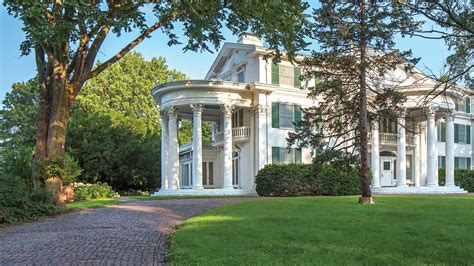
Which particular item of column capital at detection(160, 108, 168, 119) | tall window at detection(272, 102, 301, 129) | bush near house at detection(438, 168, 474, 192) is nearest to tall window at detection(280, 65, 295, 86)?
tall window at detection(272, 102, 301, 129)

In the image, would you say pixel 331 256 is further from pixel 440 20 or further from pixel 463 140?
pixel 463 140

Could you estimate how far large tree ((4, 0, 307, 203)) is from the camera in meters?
9.76

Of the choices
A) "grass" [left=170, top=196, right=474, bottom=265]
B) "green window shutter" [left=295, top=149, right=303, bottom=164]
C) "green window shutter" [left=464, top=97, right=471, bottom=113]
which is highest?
"green window shutter" [left=464, top=97, right=471, bottom=113]

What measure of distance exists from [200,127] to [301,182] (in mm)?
6569

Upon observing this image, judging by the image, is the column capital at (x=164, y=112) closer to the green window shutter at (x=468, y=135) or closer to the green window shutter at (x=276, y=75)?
the green window shutter at (x=276, y=75)

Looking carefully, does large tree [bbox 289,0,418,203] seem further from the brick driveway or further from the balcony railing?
the balcony railing

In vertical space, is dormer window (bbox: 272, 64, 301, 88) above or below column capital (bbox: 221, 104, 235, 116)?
above

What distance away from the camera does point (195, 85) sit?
26000mm

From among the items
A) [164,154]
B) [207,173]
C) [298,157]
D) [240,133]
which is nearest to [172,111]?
[164,154]

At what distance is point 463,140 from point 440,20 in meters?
34.5

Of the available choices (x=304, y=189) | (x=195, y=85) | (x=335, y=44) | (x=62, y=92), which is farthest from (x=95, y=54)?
(x=304, y=189)

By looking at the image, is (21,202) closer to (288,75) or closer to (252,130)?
(252,130)

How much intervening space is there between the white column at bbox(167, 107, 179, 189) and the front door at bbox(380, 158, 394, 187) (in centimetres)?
1461

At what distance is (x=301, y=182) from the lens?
83.0ft
